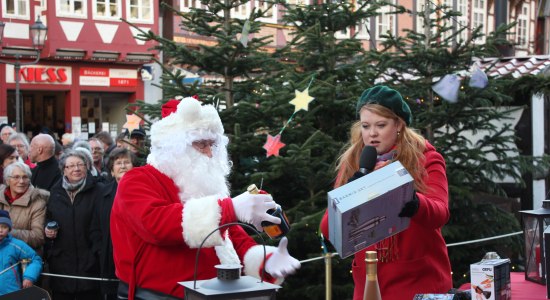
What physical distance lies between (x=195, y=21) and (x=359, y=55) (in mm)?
1953

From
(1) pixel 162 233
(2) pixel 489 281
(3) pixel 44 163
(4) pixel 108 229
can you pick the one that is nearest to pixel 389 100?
(2) pixel 489 281

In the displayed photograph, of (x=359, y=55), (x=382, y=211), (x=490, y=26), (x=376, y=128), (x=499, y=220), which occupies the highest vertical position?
(x=490, y=26)

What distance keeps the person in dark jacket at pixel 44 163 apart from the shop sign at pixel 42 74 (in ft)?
55.5

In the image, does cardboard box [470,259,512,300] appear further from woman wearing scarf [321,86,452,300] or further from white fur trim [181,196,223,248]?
white fur trim [181,196,223,248]

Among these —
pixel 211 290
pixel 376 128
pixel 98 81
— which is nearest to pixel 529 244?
pixel 376 128

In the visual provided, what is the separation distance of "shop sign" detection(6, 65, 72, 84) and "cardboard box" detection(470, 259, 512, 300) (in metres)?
22.5

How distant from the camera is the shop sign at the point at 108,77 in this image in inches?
1033

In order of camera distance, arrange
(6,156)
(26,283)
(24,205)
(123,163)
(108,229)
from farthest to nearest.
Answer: (6,156)
(123,163)
(24,205)
(108,229)
(26,283)

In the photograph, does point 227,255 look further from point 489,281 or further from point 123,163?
point 123,163

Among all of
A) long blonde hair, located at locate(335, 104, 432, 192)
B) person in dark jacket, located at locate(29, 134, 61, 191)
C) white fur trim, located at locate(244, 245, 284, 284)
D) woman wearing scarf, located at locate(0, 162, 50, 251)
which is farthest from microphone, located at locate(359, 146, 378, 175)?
person in dark jacket, located at locate(29, 134, 61, 191)

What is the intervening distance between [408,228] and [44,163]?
213 inches

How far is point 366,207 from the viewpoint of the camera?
2.81 metres

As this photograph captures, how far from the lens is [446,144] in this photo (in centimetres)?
854

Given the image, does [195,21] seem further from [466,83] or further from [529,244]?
[529,244]
